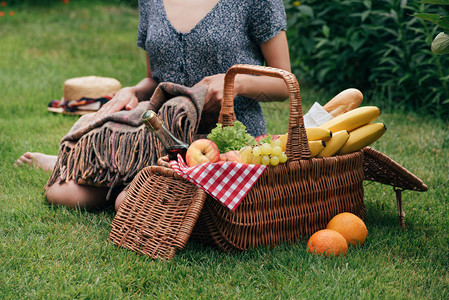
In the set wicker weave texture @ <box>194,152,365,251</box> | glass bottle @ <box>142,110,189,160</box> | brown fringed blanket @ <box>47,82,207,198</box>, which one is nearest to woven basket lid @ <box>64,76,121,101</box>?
brown fringed blanket @ <box>47,82,207,198</box>

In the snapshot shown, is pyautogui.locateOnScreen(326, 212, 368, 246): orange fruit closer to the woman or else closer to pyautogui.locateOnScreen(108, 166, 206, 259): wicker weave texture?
pyautogui.locateOnScreen(108, 166, 206, 259): wicker weave texture

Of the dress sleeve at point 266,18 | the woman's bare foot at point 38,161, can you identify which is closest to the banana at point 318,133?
the dress sleeve at point 266,18

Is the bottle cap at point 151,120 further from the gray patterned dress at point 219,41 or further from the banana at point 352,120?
the banana at point 352,120

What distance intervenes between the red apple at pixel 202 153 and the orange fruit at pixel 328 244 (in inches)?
21.1

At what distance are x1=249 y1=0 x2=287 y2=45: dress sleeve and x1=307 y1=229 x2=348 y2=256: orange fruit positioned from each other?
108 centimetres

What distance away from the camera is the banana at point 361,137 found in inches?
→ 94.1

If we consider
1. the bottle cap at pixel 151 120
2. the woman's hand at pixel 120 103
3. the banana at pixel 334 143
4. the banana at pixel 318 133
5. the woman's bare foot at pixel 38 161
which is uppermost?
the bottle cap at pixel 151 120

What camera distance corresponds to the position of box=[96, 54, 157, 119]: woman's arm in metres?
2.82

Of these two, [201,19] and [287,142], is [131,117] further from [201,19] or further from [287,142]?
[287,142]

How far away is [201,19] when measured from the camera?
270 centimetres

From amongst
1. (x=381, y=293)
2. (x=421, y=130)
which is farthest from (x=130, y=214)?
(x=421, y=130)

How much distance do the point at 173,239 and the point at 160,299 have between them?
30 cm

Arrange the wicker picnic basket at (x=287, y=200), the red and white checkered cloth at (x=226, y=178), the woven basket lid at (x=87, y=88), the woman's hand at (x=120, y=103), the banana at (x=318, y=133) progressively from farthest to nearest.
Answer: the woven basket lid at (x=87, y=88) < the woman's hand at (x=120, y=103) < the banana at (x=318, y=133) < the wicker picnic basket at (x=287, y=200) < the red and white checkered cloth at (x=226, y=178)

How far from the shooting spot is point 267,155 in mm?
2133
